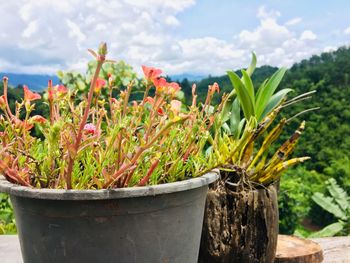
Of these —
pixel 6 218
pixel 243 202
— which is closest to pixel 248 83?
pixel 243 202

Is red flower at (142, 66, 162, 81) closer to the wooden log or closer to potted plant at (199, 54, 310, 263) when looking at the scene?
potted plant at (199, 54, 310, 263)

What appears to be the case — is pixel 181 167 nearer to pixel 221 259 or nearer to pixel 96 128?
pixel 96 128

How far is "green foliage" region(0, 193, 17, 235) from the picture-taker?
2382 mm

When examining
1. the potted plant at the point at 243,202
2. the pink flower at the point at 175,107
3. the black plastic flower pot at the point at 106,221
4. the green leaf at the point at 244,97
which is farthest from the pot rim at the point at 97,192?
the green leaf at the point at 244,97

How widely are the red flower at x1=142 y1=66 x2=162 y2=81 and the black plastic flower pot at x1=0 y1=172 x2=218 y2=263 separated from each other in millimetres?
218

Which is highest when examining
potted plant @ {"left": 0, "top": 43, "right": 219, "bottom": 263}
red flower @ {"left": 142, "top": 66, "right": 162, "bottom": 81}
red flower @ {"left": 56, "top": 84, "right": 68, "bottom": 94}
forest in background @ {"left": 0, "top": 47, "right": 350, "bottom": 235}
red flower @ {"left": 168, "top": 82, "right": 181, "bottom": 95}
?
red flower @ {"left": 142, "top": 66, "right": 162, "bottom": 81}

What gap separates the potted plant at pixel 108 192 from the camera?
0.84 meters

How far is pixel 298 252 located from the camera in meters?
1.51

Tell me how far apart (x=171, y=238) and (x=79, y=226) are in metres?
0.19

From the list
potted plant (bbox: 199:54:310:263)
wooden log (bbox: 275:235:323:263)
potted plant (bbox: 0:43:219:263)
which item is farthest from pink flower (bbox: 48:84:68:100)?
wooden log (bbox: 275:235:323:263)

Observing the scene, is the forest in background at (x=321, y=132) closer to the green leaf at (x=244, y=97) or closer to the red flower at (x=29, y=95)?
the green leaf at (x=244, y=97)

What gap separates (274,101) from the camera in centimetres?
140

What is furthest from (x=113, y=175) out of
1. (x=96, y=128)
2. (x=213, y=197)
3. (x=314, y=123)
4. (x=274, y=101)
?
(x=314, y=123)

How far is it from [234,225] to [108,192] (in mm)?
551
